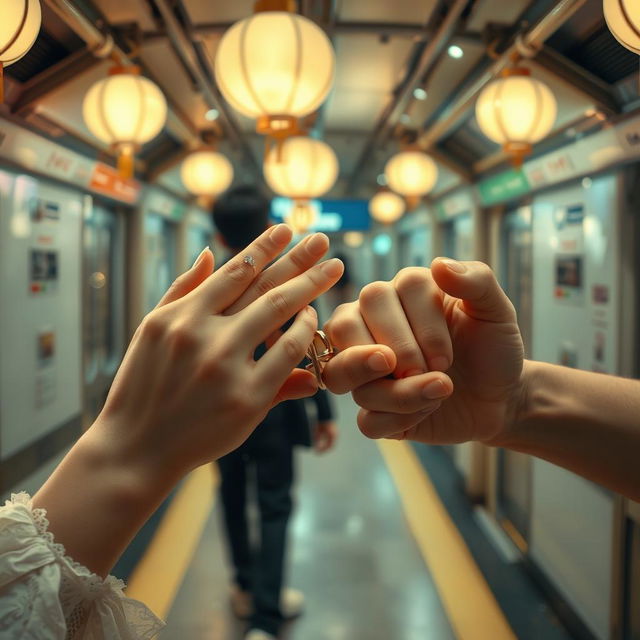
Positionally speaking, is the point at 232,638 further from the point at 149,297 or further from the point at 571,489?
the point at 149,297

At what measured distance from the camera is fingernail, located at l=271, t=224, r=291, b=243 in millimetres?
855

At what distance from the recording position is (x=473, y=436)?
1.17m

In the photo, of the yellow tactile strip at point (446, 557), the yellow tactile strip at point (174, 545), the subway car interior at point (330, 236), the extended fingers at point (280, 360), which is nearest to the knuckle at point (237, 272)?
the extended fingers at point (280, 360)

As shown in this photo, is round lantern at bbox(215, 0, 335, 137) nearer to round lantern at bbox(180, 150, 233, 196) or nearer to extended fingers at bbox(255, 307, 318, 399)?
extended fingers at bbox(255, 307, 318, 399)

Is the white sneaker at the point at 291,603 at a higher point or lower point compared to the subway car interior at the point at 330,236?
lower

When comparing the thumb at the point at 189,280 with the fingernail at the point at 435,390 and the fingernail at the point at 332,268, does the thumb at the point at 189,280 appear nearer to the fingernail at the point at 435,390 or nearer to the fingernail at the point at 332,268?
the fingernail at the point at 332,268

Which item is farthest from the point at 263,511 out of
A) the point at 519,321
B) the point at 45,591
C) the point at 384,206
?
the point at 384,206

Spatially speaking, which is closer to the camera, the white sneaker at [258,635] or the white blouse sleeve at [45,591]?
the white blouse sleeve at [45,591]

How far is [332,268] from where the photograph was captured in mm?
864

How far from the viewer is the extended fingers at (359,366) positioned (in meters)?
0.88

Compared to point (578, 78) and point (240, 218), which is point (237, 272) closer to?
point (240, 218)

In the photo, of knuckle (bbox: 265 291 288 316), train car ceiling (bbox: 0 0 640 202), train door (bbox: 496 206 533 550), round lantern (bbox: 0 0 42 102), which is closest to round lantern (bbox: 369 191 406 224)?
train car ceiling (bbox: 0 0 640 202)

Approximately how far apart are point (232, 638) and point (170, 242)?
142 inches

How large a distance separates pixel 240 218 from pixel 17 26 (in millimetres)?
1240
